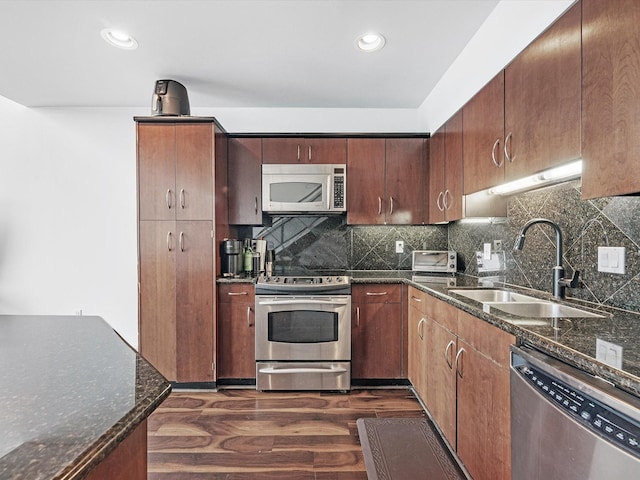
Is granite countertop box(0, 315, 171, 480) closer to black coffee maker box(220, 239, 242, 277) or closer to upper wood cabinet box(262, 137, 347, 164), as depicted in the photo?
black coffee maker box(220, 239, 242, 277)

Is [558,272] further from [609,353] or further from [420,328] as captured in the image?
[420,328]

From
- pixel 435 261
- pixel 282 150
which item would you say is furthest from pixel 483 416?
pixel 282 150

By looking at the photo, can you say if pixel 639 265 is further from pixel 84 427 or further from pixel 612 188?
pixel 84 427

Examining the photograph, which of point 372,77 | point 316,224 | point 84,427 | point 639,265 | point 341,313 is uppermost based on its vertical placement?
point 372,77

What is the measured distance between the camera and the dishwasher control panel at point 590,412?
0.81 m

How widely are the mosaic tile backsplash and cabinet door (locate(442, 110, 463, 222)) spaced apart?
28 cm

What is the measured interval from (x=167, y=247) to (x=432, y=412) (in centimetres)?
231

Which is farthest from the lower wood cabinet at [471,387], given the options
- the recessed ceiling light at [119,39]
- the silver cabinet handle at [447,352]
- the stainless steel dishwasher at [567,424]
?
the recessed ceiling light at [119,39]

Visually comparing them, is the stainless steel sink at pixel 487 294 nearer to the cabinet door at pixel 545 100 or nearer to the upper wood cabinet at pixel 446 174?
the upper wood cabinet at pixel 446 174

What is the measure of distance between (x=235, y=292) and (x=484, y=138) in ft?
7.04

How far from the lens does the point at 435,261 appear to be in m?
3.10

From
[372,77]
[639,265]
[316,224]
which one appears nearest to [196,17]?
[372,77]

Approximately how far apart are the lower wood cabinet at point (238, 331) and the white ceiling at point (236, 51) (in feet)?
5.68

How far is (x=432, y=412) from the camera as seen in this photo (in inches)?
88.8
